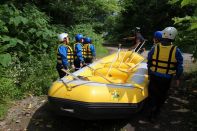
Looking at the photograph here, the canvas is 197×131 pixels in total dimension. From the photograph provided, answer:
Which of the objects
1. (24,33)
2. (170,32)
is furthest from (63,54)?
(24,33)

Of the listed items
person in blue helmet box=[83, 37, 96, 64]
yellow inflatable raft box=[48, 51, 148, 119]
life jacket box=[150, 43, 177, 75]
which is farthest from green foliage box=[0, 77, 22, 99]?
life jacket box=[150, 43, 177, 75]

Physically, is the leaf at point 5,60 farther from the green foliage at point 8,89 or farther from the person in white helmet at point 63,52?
the person in white helmet at point 63,52

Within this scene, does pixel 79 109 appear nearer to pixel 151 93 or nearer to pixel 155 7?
pixel 151 93

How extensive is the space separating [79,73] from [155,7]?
2139 cm

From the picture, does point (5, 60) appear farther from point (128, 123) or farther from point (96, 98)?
point (128, 123)

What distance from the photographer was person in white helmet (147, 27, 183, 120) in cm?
706

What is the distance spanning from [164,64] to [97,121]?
2.00 m

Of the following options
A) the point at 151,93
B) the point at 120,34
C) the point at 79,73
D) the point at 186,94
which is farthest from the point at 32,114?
the point at 120,34

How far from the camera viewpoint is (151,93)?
24.7ft

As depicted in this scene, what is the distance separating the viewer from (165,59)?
713 centimetres

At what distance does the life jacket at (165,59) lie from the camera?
7086mm

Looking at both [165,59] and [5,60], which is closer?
[165,59]

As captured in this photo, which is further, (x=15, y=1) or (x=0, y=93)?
(x=15, y=1)

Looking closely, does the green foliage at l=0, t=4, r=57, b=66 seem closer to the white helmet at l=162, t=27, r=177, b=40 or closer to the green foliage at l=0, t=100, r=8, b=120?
the green foliage at l=0, t=100, r=8, b=120
